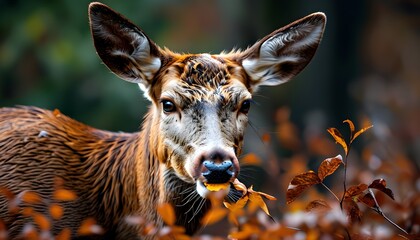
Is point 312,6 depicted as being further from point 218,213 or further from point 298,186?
point 218,213

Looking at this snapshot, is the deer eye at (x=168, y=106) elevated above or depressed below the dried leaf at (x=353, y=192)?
above

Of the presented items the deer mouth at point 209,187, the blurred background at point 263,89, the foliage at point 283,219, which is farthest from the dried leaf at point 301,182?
the blurred background at point 263,89

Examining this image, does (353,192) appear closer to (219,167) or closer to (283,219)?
(283,219)

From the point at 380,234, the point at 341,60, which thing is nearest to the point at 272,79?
the point at 380,234

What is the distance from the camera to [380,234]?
15.7 ft

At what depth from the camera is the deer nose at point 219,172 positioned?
5.70 m

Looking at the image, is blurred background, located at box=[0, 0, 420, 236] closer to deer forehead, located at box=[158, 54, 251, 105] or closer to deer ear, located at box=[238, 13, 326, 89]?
deer ear, located at box=[238, 13, 326, 89]

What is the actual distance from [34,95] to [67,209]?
10.8 metres

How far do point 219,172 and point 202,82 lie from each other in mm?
847

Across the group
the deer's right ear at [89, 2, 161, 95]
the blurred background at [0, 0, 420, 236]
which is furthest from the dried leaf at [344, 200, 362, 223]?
the blurred background at [0, 0, 420, 236]

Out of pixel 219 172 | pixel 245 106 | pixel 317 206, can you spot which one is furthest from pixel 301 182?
pixel 245 106

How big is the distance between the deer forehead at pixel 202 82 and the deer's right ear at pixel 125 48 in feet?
0.62

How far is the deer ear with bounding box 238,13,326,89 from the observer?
22.6 ft

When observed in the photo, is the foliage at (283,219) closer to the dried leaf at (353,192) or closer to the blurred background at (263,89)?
the dried leaf at (353,192)
